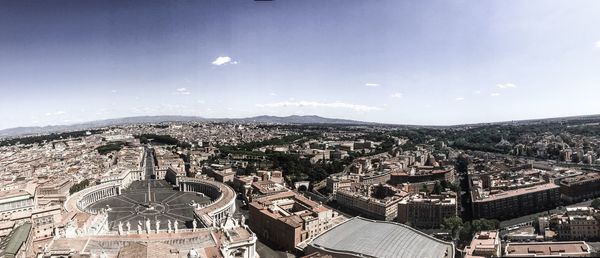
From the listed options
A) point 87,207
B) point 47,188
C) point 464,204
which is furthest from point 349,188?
point 47,188

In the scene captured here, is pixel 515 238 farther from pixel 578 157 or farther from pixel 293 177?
pixel 578 157

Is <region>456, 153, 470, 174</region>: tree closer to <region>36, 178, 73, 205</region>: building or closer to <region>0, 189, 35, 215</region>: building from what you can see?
<region>36, 178, 73, 205</region>: building

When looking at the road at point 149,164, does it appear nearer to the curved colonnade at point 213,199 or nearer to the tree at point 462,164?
the curved colonnade at point 213,199

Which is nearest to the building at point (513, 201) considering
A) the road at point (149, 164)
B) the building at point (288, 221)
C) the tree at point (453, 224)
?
the tree at point (453, 224)

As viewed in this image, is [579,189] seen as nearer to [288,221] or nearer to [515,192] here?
[515,192]

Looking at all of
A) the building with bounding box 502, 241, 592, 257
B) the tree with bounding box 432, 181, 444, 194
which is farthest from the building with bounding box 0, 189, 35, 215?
the tree with bounding box 432, 181, 444, 194

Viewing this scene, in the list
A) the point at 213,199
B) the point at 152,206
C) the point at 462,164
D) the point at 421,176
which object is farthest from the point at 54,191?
the point at 462,164

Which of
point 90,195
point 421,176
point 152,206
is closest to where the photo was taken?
point 152,206
